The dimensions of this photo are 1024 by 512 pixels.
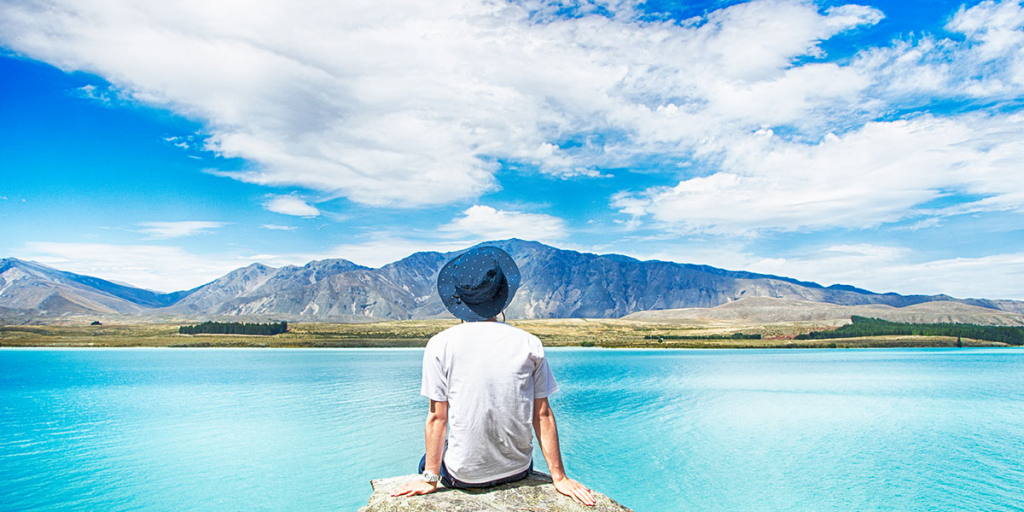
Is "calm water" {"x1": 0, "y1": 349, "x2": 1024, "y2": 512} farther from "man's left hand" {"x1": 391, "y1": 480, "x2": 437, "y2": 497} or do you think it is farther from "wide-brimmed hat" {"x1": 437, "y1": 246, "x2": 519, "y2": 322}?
"wide-brimmed hat" {"x1": 437, "y1": 246, "x2": 519, "y2": 322}

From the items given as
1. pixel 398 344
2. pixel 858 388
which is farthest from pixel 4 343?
pixel 858 388

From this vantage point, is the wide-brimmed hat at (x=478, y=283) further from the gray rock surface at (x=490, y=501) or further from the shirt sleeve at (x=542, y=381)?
the gray rock surface at (x=490, y=501)

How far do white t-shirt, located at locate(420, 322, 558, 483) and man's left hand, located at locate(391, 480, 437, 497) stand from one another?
0.84 feet

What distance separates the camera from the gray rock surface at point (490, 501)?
189 inches

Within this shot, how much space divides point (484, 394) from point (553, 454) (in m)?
0.88

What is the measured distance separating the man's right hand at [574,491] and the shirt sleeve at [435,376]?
130 centimetres

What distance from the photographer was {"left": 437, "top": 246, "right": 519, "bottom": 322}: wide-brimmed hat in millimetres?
5309

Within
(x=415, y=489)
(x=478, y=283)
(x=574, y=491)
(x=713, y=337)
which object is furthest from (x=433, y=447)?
(x=713, y=337)

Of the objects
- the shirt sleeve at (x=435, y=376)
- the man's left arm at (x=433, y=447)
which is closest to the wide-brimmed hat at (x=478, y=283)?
the shirt sleeve at (x=435, y=376)

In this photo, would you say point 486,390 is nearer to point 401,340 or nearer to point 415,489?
point 415,489

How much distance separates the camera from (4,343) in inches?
5778

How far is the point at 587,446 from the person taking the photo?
25953 mm

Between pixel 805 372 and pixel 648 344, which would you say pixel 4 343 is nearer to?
pixel 648 344

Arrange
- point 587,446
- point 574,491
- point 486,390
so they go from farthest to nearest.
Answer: point 587,446
point 486,390
point 574,491
